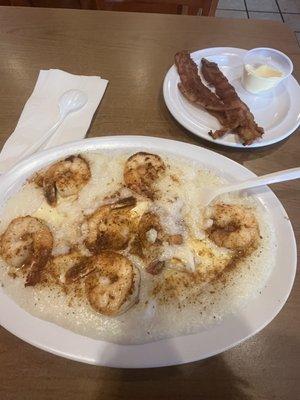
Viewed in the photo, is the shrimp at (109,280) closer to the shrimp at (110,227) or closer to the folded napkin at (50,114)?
the shrimp at (110,227)

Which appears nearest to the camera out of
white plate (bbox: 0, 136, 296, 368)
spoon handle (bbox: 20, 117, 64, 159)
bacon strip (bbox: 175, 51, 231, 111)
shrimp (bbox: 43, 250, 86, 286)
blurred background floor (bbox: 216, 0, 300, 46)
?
white plate (bbox: 0, 136, 296, 368)

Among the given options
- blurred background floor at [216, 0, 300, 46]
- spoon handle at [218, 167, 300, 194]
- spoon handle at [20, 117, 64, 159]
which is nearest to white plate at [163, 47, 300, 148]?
spoon handle at [218, 167, 300, 194]

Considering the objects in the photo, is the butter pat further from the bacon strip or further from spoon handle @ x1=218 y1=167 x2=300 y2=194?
spoon handle @ x1=218 y1=167 x2=300 y2=194

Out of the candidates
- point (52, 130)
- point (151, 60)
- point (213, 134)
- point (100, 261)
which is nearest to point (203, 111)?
point (213, 134)

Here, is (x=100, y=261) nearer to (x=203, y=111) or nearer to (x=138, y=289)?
(x=138, y=289)

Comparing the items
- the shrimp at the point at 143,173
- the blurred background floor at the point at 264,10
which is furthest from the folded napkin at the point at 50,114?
the blurred background floor at the point at 264,10

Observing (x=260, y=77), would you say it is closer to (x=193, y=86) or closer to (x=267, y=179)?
(x=193, y=86)

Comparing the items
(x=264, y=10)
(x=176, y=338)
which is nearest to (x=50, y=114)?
(x=176, y=338)
